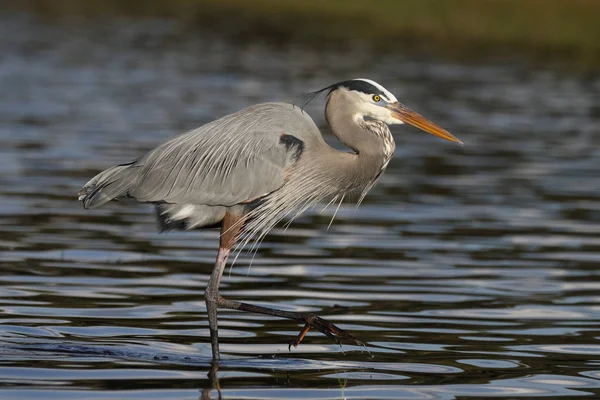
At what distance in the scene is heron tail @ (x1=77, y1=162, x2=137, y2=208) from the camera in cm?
882

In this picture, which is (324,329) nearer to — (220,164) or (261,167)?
(261,167)

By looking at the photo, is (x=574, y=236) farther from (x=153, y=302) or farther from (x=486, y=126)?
(x=486, y=126)

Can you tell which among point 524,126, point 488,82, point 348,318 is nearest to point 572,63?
point 488,82

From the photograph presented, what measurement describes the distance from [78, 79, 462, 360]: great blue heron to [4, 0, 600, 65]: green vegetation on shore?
2114 centimetres

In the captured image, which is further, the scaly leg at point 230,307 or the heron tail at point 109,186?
the heron tail at point 109,186

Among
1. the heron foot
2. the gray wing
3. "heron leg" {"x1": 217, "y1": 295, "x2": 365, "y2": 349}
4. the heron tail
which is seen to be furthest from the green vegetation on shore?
the heron foot

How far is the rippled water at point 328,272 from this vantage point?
7746mm

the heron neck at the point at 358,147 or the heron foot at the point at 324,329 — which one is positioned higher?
the heron neck at the point at 358,147

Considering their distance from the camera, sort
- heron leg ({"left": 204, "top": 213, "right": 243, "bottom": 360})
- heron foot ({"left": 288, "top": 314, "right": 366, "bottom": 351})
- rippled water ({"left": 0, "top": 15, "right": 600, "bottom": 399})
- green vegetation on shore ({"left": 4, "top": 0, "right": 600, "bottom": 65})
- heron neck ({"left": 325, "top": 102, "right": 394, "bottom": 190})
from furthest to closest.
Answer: green vegetation on shore ({"left": 4, "top": 0, "right": 600, "bottom": 65})
heron neck ({"left": 325, "top": 102, "right": 394, "bottom": 190})
heron leg ({"left": 204, "top": 213, "right": 243, "bottom": 360})
heron foot ({"left": 288, "top": 314, "right": 366, "bottom": 351})
rippled water ({"left": 0, "top": 15, "right": 600, "bottom": 399})

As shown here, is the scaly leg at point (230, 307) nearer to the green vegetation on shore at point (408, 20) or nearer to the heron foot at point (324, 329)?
the heron foot at point (324, 329)

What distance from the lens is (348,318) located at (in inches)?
368

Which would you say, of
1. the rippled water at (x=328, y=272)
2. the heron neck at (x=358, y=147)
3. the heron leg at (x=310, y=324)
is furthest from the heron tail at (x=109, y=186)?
the heron neck at (x=358, y=147)

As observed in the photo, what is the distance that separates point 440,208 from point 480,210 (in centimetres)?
40

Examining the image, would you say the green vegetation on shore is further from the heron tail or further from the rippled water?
the heron tail
